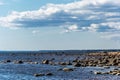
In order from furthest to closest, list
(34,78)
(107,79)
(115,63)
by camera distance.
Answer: (115,63) → (34,78) → (107,79)

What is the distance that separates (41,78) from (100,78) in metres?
10.5

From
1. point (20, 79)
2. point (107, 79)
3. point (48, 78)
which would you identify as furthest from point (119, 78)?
point (20, 79)

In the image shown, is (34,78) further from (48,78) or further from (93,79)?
(93,79)

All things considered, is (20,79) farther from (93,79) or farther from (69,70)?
(69,70)

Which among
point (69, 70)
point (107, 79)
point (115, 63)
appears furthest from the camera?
point (115, 63)

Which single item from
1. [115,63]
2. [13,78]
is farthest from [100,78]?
[115,63]

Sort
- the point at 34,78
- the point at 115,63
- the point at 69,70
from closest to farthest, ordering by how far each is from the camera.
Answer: the point at 34,78
the point at 69,70
the point at 115,63

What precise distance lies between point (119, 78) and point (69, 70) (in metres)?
19.1

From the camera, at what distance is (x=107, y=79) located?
58.8 metres

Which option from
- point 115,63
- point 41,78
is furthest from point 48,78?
point 115,63

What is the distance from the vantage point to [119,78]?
5975cm

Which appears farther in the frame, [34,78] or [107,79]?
[34,78]

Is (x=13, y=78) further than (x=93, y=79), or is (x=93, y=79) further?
(x=13, y=78)

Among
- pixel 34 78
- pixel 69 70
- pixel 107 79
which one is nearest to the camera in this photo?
pixel 107 79
